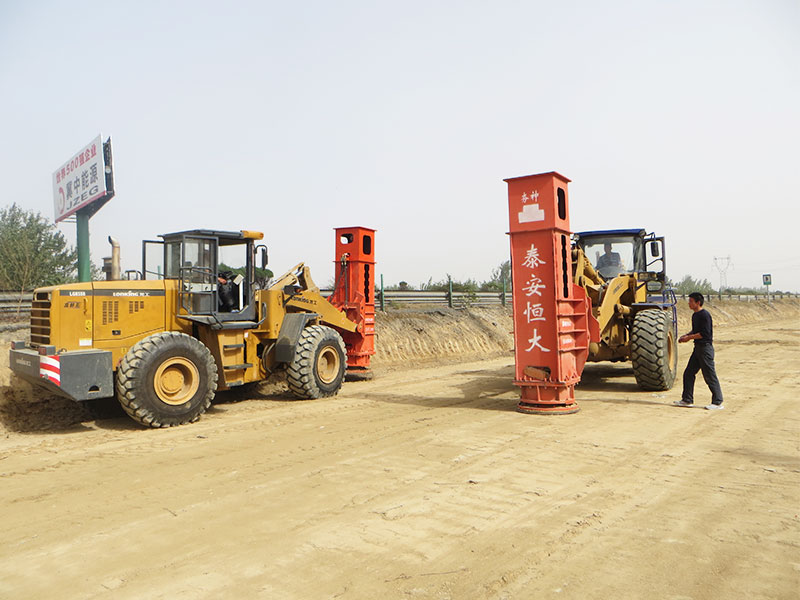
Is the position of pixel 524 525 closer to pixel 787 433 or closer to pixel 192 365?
pixel 787 433

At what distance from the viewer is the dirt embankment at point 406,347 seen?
8477 millimetres

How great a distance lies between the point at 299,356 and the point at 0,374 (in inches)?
189

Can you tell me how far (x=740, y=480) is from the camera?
4.98 meters

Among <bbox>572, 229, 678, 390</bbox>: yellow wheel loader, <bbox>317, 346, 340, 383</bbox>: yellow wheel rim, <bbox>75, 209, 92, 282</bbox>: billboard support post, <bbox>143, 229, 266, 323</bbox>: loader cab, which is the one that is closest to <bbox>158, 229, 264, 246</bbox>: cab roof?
<bbox>143, 229, 266, 323</bbox>: loader cab

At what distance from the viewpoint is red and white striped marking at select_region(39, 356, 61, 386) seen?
701 centimetres

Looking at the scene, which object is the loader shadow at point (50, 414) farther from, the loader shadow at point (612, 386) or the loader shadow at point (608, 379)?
the loader shadow at point (608, 379)

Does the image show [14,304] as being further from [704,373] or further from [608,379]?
[704,373]

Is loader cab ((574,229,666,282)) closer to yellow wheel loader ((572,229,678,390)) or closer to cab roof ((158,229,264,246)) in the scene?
yellow wheel loader ((572,229,678,390))

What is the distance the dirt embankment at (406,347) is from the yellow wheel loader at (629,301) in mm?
5964

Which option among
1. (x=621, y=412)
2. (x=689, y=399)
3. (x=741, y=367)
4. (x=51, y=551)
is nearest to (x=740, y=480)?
(x=621, y=412)

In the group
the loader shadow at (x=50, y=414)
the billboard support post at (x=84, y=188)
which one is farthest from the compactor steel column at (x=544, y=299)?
the billboard support post at (x=84, y=188)

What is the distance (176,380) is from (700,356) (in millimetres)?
7385

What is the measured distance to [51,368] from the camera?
279 inches

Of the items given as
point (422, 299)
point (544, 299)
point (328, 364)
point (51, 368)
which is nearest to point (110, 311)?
point (51, 368)
